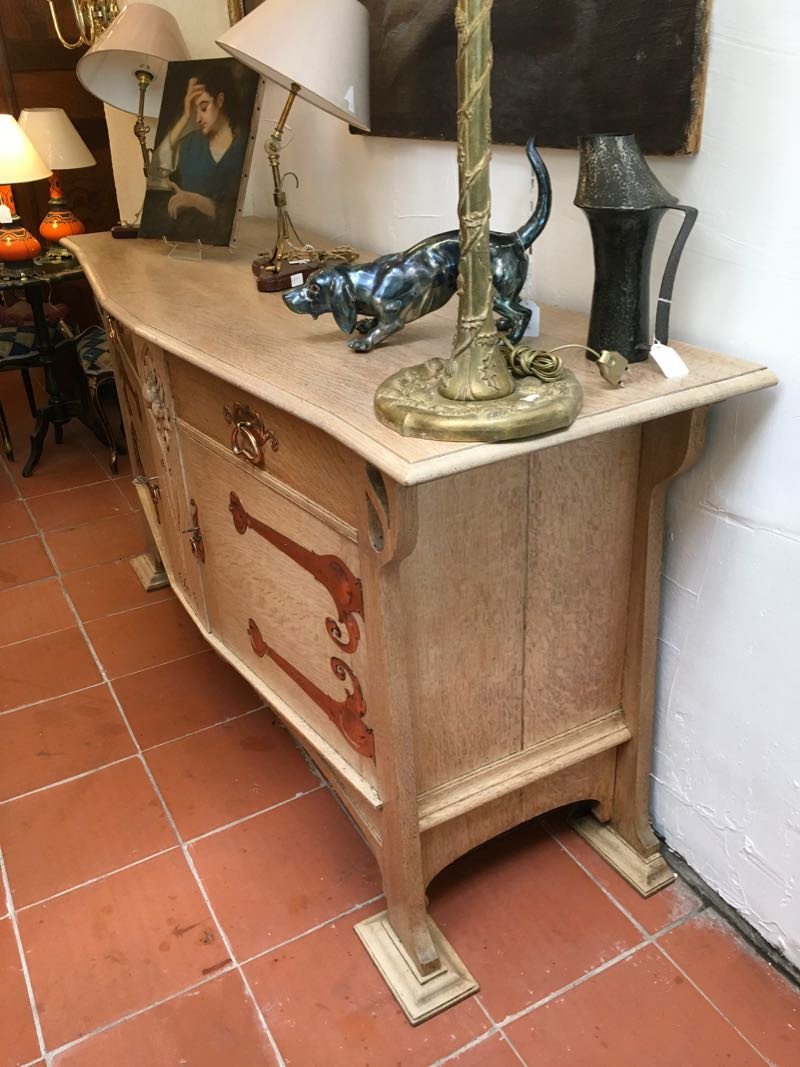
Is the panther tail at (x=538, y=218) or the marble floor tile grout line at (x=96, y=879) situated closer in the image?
the panther tail at (x=538, y=218)

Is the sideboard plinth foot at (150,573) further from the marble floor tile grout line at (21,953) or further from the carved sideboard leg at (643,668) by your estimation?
the carved sideboard leg at (643,668)

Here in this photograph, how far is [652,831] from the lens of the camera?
1701 millimetres

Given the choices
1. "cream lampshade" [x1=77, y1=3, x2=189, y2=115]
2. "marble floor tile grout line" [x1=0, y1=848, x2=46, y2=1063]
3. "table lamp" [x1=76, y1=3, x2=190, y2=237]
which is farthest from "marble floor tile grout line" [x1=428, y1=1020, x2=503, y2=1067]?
"cream lampshade" [x1=77, y1=3, x2=189, y2=115]

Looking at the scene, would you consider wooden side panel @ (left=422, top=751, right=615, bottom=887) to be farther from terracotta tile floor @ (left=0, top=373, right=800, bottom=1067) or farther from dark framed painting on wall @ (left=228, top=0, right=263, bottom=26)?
dark framed painting on wall @ (left=228, top=0, right=263, bottom=26)

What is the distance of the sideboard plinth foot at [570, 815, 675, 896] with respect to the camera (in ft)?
5.44

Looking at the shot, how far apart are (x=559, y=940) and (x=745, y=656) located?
0.61 metres

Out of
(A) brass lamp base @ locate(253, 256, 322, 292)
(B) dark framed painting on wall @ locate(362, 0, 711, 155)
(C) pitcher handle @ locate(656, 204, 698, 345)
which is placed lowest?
(A) brass lamp base @ locate(253, 256, 322, 292)

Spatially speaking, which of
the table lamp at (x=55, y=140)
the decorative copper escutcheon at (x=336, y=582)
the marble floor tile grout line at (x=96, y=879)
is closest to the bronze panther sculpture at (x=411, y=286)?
the decorative copper escutcheon at (x=336, y=582)

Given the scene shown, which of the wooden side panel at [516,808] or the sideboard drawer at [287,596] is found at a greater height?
the sideboard drawer at [287,596]

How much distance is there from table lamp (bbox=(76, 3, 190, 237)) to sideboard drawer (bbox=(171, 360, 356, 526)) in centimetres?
96

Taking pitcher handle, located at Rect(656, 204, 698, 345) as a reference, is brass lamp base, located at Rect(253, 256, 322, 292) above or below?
below

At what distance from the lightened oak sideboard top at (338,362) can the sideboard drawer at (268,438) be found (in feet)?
0.25

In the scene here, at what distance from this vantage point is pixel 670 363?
120 centimetres

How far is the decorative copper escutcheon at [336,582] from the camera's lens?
4.30ft
